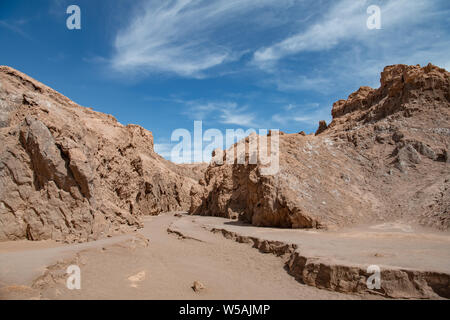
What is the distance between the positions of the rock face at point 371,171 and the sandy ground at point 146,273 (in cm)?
504

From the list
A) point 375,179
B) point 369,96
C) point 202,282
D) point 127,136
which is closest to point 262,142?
point 375,179

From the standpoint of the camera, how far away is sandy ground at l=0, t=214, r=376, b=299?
6.18 meters

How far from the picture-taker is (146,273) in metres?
8.17

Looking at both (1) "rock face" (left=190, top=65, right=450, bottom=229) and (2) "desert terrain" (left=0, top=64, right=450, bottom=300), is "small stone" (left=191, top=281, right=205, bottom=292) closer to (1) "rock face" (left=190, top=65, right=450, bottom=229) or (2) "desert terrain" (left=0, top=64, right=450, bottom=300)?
(2) "desert terrain" (left=0, top=64, right=450, bottom=300)

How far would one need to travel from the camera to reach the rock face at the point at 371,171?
46.1 feet

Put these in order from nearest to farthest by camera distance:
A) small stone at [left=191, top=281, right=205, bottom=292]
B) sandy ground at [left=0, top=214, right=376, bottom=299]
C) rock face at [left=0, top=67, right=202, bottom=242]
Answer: sandy ground at [left=0, top=214, right=376, bottom=299]
small stone at [left=191, top=281, right=205, bottom=292]
rock face at [left=0, top=67, right=202, bottom=242]

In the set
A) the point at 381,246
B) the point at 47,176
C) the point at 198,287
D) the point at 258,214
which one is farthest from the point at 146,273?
the point at 258,214

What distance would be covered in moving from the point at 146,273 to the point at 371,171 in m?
14.9

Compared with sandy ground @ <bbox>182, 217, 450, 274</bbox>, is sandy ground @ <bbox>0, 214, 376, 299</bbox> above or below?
Result: below

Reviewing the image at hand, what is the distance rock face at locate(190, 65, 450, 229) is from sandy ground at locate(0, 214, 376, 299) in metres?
5.04

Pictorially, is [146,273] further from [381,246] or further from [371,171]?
[371,171]

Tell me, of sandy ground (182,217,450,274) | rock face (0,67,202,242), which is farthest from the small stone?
rock face (0,67,202,242)

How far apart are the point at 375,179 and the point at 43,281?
16813 millimetres

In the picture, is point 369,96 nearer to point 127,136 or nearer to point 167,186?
point 127,136
